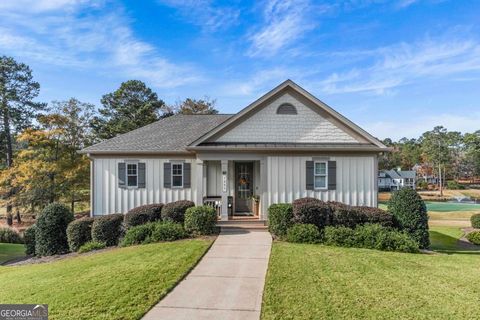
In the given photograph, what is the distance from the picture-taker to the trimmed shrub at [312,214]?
10766 millimetres

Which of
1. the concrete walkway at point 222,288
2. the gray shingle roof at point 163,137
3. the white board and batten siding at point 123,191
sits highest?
the gray shingle roof at point 163,137

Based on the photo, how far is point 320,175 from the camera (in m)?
13.2

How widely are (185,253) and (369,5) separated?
12.4 m

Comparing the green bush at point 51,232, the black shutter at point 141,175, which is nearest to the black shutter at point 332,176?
the black shutter at point 141,175

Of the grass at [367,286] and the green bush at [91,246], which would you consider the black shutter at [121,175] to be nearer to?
the green bush at [91,246]

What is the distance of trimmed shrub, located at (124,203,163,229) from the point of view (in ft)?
37.3

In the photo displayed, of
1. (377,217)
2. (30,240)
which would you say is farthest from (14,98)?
(377,217)

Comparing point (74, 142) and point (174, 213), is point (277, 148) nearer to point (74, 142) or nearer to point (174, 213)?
Answer: point (174, 213)

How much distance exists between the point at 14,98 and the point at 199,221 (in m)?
25.9

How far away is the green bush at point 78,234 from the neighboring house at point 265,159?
7.61ft

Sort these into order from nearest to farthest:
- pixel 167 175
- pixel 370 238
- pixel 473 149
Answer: pixel 370 238
pixel 167 175
pixel 473 149

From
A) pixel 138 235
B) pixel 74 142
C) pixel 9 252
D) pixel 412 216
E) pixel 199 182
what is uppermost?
pixel 74 142

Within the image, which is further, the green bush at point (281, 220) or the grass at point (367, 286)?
the green bush at point (281, 220)

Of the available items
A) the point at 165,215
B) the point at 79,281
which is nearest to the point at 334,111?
the point at 165,215
